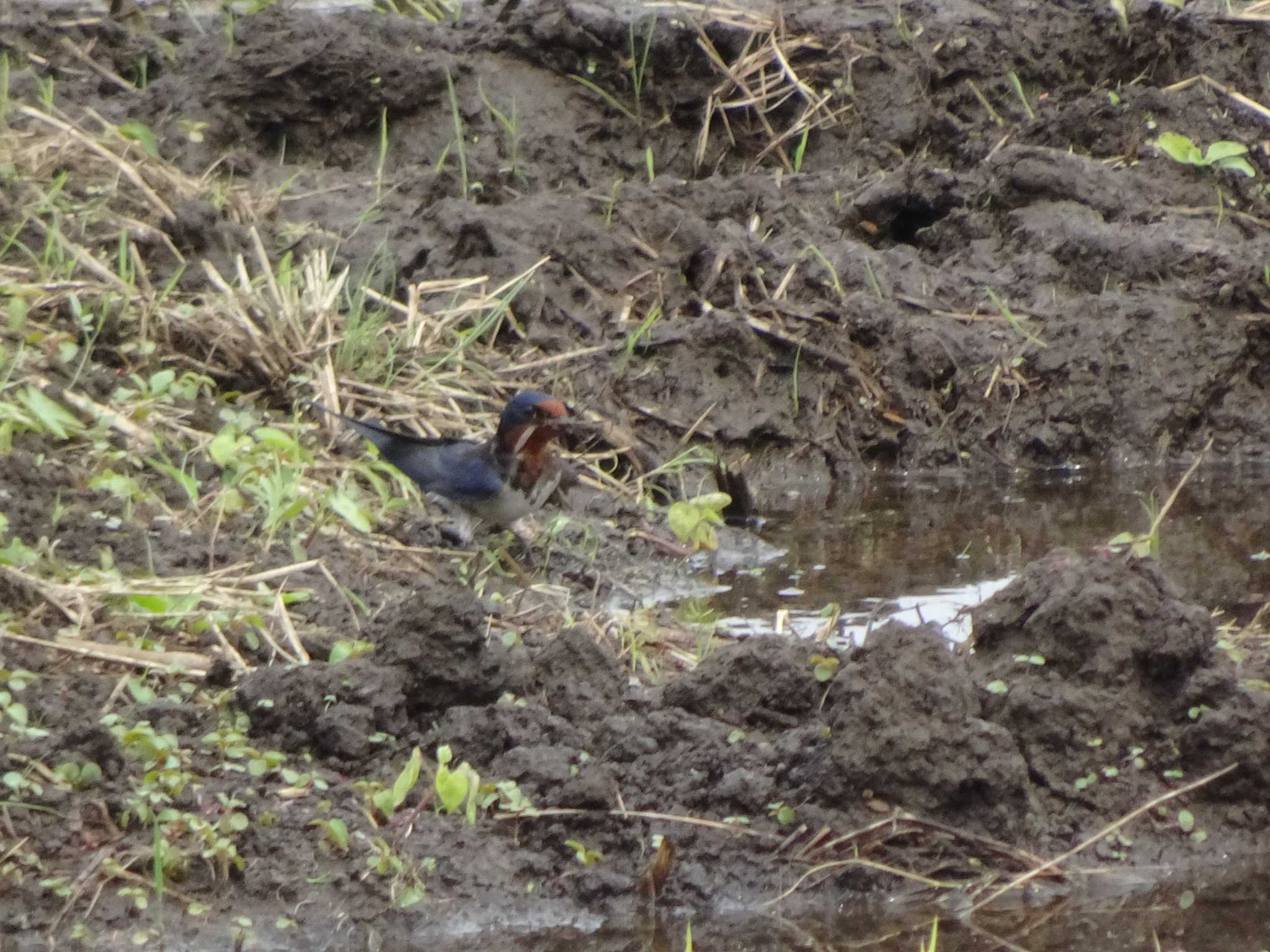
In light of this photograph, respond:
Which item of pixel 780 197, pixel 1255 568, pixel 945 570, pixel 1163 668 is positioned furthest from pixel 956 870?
pixel 780 197

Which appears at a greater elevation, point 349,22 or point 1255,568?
point 349,22

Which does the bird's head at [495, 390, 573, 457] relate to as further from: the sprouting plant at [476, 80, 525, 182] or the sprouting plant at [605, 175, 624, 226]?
the sprouting plant at [476, 80, 525, 182]

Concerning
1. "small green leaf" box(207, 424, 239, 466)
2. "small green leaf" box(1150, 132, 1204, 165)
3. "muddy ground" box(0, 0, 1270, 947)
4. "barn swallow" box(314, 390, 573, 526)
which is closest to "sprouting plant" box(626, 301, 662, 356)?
"muddy ground" box(0, 0, 1270, 947)

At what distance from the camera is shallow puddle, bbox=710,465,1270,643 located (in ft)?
16.6

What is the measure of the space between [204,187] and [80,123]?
2.08ft

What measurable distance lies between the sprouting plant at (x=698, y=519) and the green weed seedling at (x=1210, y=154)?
333 centimetres

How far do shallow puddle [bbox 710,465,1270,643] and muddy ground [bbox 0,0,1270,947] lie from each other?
0.96ft

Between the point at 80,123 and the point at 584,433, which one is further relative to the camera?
the point at 80,123

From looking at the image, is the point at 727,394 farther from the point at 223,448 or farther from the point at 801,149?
the point at 223,448

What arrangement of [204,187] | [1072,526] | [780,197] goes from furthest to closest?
[780,197], [204,187], [1072,526]

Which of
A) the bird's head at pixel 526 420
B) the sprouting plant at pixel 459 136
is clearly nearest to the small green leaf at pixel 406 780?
the bird's head at pixel 526 420

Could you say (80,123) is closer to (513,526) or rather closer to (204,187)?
(204,187)

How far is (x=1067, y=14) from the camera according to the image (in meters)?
8.27

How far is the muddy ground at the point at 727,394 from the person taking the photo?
3527 millimetres
